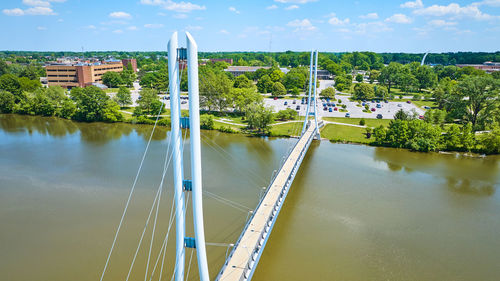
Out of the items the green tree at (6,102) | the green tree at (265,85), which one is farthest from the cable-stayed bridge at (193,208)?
the green tree at (265,85)

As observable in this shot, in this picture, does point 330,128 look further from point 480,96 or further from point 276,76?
point 276,76

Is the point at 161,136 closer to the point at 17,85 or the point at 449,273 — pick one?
the point at 449,273

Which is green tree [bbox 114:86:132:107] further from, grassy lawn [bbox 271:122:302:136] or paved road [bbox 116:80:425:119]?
grassy lawn [bbox 271:122:302:136]

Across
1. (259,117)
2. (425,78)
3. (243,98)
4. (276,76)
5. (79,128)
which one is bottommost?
(79,128)

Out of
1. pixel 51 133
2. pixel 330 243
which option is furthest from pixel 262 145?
pixel 51 133

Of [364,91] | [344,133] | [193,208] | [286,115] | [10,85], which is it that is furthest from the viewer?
[364,91]

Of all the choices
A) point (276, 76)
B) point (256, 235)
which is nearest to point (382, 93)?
point (276, 76)

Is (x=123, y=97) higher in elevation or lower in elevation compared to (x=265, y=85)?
lower

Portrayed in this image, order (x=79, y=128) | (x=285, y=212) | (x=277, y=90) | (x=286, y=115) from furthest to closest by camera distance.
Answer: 1. (x=277, y=90)
2. (x=286, y=115)
3. (x=79, y=128)
4. (x=285, y=212)
